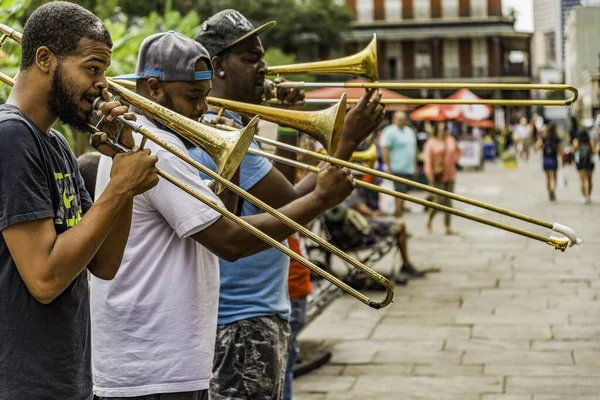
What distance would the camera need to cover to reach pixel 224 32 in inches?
141

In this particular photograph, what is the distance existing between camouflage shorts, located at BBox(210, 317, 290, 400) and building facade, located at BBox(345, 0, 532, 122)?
205 ft

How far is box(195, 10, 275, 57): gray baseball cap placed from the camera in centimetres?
357

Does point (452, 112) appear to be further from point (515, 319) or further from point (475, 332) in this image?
point (475, 332)

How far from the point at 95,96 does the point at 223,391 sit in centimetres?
135

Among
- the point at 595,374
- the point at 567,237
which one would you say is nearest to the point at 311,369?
the point at 595,374

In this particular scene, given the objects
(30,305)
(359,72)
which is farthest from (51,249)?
(359,72)

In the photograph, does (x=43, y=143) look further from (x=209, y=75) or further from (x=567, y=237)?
(x=567, y=237)

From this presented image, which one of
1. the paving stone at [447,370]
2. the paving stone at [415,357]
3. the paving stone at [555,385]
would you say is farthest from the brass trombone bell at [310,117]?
the paving stone at [415,357]

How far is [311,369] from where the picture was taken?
6.55 meters

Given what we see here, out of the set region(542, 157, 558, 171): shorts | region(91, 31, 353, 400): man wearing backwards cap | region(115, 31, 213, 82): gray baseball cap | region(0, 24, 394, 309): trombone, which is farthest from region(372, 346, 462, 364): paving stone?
region(542, 157, 558, 171): shorts

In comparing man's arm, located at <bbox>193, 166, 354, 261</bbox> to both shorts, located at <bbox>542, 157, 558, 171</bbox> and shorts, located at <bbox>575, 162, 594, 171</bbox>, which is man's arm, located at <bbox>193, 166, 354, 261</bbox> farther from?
shorts, located at <bbox>542, 157, 558, 171</bbox>

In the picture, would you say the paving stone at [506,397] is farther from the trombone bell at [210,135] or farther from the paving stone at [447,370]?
the trombone bell at [210,135]

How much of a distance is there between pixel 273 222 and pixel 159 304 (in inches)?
18.4

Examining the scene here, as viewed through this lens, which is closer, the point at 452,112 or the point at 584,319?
the point at 584,319
